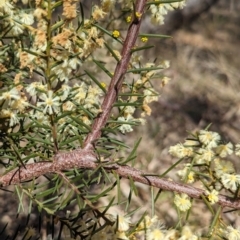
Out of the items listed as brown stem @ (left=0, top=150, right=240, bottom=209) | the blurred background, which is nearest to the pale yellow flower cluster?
brown stem @ (left=0, top=150, right=240, bottom=209)

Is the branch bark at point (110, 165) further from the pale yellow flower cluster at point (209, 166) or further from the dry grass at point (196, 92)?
the dry grass at point (196, 92)

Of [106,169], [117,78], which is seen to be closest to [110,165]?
[106,169]

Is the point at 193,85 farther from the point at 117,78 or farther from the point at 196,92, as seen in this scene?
the point at 117,78

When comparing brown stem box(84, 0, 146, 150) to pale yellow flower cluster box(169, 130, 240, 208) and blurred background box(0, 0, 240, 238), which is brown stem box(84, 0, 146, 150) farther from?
blurred background box(0, 0, 240, 238)

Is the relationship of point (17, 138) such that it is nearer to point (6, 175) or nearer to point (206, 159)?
point (6, 175)

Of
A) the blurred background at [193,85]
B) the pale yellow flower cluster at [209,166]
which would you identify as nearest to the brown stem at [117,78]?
the pale yellow flower cluster at [209,166]

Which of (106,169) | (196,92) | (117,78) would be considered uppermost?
(117,78)

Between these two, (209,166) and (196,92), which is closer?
(209,166)

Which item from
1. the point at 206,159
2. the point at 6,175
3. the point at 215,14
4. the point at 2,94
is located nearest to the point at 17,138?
the point at 6,175
